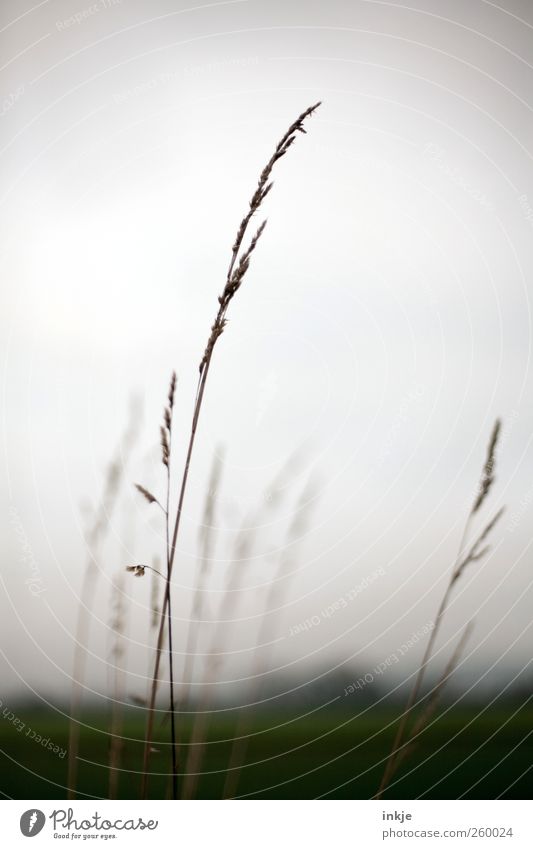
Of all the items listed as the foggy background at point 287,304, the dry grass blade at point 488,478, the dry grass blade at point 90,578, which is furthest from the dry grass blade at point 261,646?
the dry grass blade at point 488,478

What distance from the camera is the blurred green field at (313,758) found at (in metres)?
0.96

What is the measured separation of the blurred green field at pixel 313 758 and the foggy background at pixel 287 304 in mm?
66

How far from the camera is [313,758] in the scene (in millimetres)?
1012

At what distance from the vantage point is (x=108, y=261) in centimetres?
107

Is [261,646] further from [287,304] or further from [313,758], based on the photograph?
[287,304]

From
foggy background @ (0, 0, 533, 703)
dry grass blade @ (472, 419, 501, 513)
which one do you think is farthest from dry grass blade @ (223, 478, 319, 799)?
dry grass blade @ (472, 419, 501, 513)

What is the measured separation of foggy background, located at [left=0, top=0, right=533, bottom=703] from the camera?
101cm

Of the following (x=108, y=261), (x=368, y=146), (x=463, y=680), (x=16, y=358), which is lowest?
(x=463, y=680)

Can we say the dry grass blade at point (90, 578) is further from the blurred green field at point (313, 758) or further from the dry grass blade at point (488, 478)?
the dry grass blade at point (488, 478)

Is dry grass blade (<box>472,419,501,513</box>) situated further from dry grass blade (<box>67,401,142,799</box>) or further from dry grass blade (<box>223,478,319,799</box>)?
dry grass blade (<box>67,401,142,799</box>)

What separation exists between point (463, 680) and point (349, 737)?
0.59ft

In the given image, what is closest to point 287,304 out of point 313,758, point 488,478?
point 488,478

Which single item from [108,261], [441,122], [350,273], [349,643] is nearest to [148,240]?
[108,261]

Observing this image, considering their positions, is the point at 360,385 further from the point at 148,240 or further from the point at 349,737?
the point at 349,737
